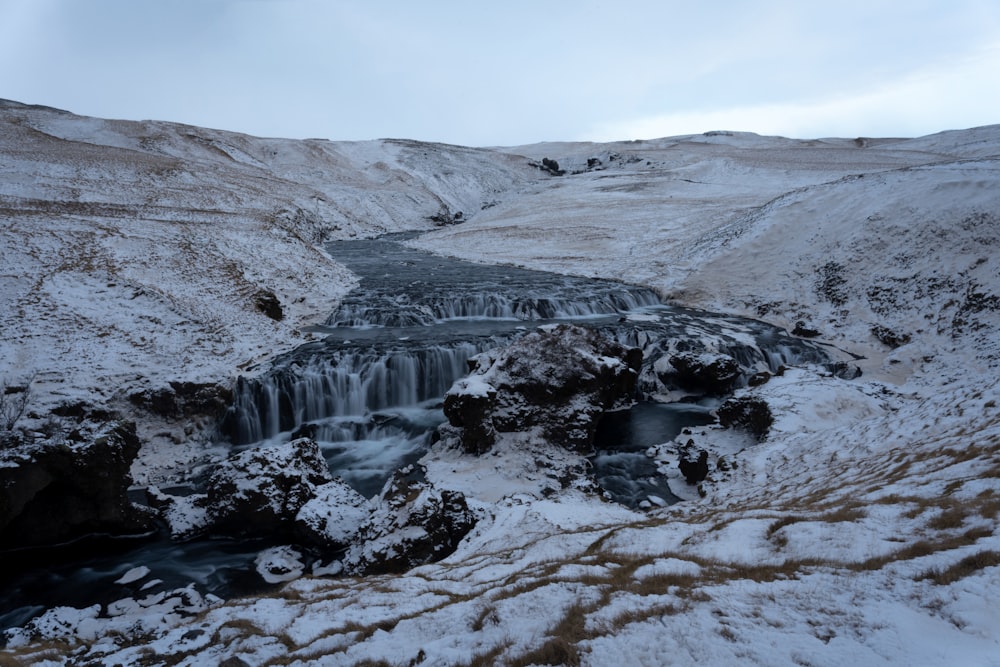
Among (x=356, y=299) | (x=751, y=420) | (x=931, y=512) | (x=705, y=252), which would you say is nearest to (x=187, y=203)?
(x=356, y=299)

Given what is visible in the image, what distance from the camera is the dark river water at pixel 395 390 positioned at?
9781mm

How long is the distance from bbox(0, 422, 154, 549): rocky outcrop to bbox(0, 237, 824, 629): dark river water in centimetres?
41

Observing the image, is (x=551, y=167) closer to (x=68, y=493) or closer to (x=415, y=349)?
(x=415, y=349)

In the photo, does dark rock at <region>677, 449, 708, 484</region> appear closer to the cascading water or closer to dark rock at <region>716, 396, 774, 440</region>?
the cascading water

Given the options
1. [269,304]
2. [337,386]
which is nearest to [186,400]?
[337,386]

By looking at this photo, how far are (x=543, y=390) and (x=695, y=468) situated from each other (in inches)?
163

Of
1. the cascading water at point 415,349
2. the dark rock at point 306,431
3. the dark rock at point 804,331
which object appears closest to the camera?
the dark rock at point 306,431

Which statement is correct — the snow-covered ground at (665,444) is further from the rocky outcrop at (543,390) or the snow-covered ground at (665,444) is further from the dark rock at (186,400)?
the rocky outcrop at (543,390)

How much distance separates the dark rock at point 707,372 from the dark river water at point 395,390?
22.6 inches

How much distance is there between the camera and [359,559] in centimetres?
946

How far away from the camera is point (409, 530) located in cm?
957

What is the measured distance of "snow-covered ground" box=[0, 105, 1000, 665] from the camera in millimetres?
4395

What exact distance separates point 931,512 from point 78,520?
13.9 metres

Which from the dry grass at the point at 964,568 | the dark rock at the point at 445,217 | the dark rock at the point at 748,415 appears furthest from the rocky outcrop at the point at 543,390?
the dark rock at the point at 445,217
